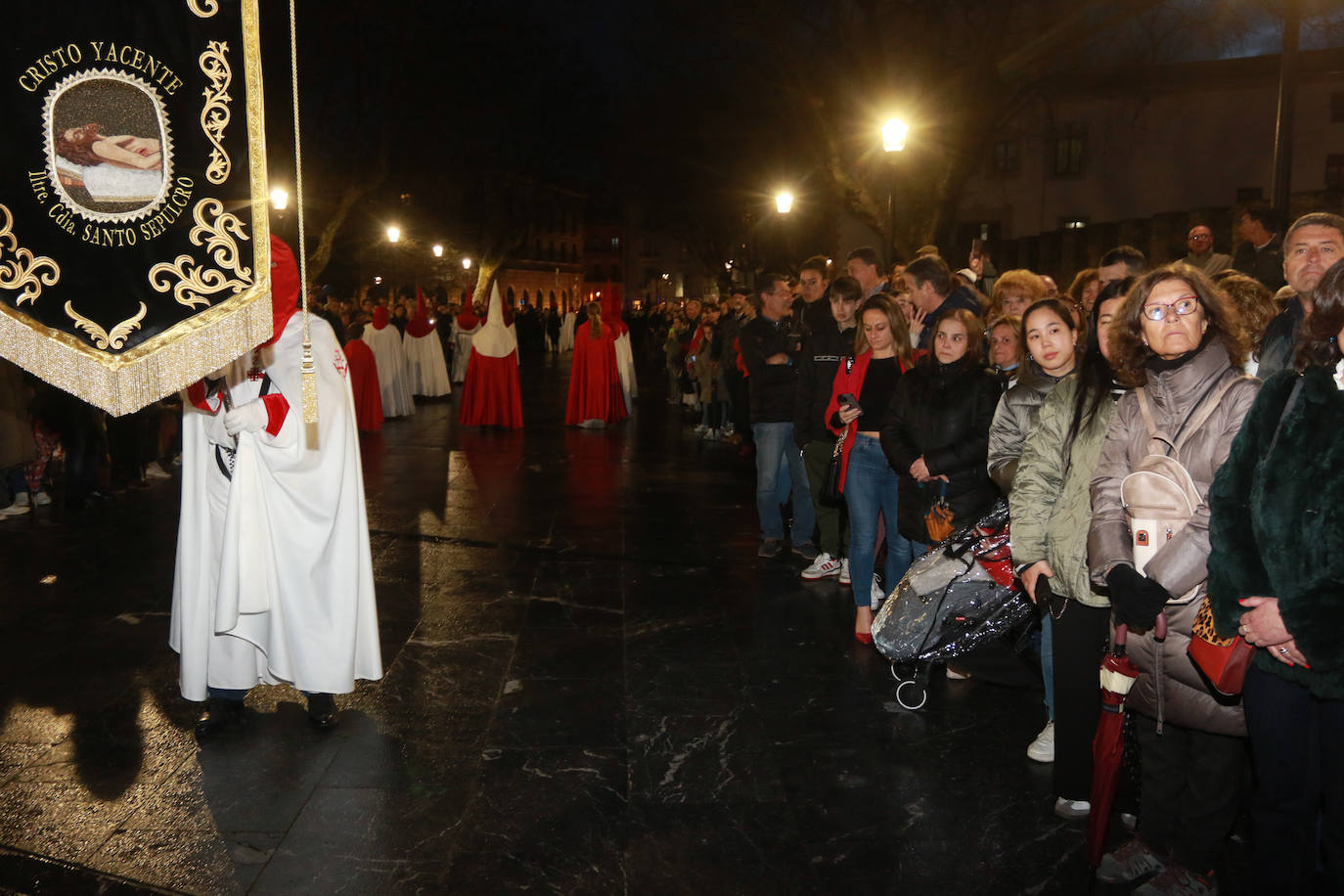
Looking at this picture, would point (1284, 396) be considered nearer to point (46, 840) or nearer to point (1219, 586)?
point (1219, 586)

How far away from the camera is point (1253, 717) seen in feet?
9.63

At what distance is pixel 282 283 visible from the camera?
4.18 metres

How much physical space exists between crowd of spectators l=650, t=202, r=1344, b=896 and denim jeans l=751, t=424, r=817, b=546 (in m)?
1.83

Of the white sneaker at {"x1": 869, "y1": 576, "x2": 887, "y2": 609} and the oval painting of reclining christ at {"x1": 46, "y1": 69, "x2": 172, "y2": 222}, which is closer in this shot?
the oval painting of reclining christ at {"x1": 46, "y1": 69, "x2": 172, "y2": 222}

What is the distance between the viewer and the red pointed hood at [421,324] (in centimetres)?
1997

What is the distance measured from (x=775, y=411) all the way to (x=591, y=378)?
8.53m

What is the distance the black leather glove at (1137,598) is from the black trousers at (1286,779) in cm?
29

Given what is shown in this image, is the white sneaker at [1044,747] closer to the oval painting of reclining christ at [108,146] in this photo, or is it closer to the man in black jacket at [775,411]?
the man in black jacket at [775,411]

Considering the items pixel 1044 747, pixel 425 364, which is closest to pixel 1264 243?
pixel 1044 747

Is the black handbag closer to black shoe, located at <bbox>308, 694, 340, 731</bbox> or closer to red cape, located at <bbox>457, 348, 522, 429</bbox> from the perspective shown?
black shoe, located at <bbox>308, 694, 340, 731</bbox>

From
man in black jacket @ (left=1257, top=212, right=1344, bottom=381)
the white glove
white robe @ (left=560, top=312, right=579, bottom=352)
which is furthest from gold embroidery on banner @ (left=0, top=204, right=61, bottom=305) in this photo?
white robe @ (left=560, top=312, right=579, bottom=352)

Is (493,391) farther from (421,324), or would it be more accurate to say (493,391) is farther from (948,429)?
(948,429)

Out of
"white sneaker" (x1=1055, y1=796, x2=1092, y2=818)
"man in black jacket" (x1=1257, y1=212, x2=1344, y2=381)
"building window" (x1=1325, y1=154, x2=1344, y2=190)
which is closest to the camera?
"white sneaker" (x1=1055, y1=796, x2=1092, y2=818)

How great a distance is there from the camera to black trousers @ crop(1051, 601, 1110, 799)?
3650 mm
